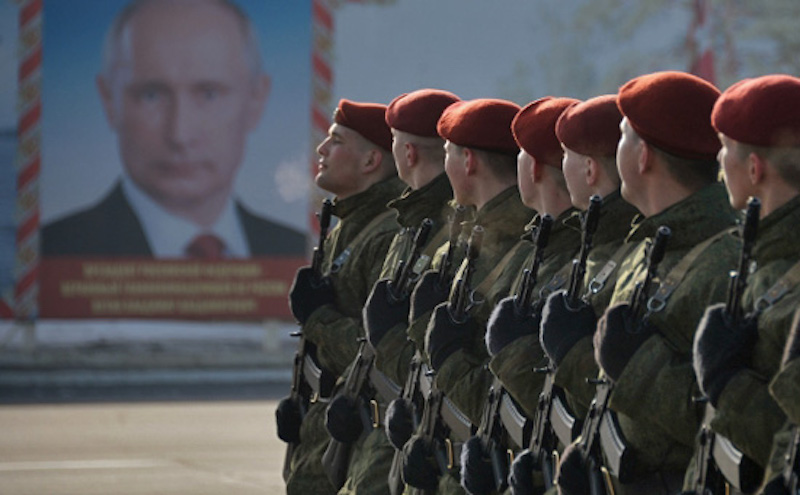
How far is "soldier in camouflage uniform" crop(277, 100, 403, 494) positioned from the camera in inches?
264

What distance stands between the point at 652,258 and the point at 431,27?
11171 mm

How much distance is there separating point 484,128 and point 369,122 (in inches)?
54.0

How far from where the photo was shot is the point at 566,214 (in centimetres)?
510

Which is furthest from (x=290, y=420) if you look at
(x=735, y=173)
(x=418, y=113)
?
(x=735, y=173)

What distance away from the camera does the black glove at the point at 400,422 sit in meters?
5.86

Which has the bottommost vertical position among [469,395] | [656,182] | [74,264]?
[74,264]

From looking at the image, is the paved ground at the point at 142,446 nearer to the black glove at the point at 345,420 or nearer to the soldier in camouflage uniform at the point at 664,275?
the black glove at the point at 345,420

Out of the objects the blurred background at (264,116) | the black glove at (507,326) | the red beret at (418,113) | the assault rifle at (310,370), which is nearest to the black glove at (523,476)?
the black glove at (507,326)

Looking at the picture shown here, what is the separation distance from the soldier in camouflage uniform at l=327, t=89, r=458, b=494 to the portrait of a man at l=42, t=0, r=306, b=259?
787cm

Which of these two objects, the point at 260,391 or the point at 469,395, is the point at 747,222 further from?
the point at 260,391

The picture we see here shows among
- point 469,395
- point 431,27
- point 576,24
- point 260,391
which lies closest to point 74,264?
point 260,391

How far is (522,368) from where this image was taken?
4891 mm

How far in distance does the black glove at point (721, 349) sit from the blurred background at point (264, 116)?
9.58 m

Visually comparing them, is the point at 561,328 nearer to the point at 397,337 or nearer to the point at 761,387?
the point at 761,387
